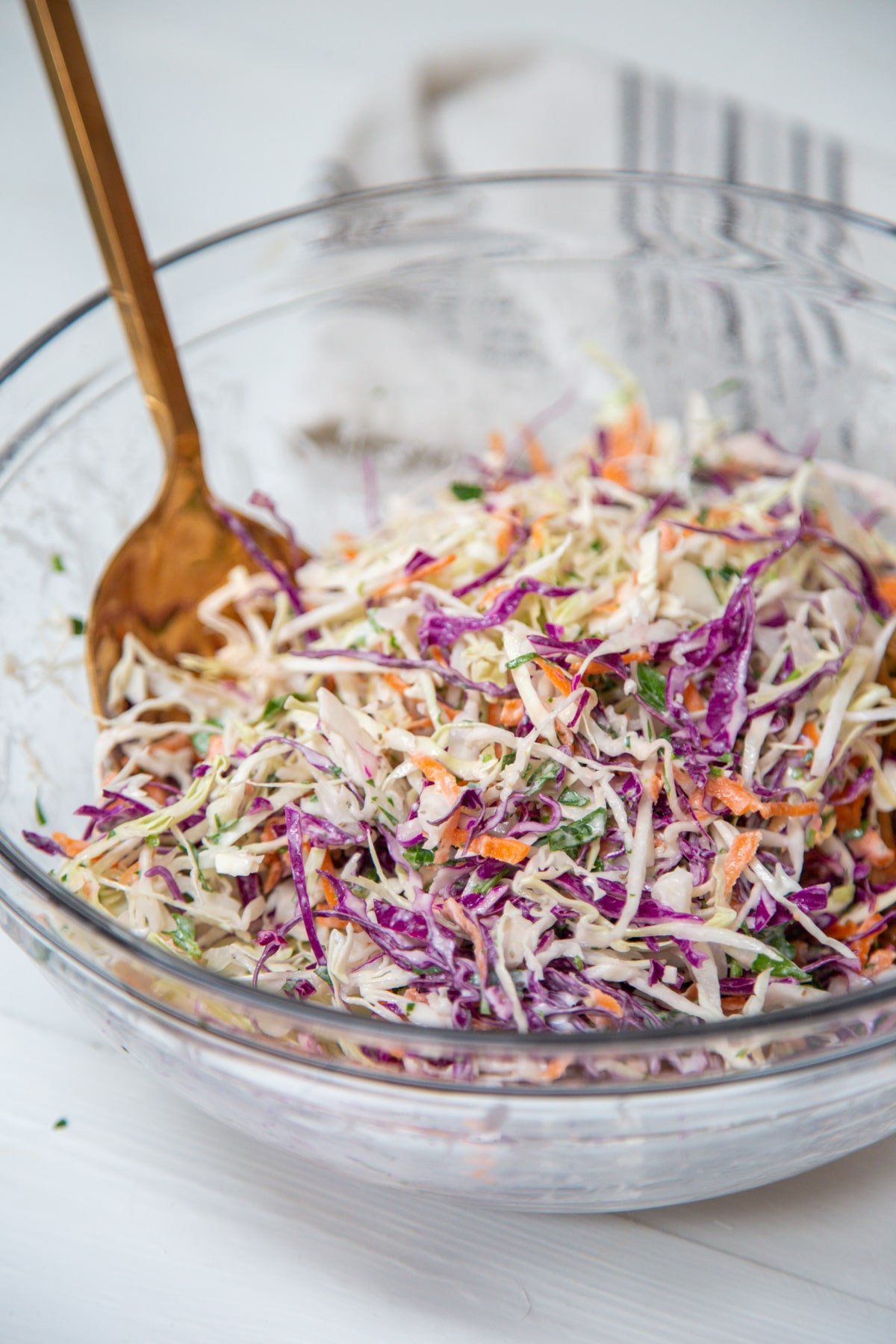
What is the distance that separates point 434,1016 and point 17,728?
66cm

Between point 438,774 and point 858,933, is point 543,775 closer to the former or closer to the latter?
point 438,774

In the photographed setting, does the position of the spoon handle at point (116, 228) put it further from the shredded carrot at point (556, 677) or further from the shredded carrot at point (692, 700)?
the shredded carrot at point (692, 700)

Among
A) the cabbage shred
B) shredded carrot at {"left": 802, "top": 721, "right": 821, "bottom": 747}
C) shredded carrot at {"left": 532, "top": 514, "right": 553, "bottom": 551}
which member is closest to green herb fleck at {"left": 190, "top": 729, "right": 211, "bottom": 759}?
the cabbage shred

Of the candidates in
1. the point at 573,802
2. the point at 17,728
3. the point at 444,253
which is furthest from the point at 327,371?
the point at 573,802

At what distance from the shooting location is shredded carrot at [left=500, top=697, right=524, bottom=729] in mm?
1217

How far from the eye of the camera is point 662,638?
49.7 inches

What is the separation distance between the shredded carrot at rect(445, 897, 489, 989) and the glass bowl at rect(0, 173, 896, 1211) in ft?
0.54

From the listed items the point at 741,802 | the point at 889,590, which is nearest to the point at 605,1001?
the point at 741,802

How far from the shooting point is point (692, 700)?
127cm

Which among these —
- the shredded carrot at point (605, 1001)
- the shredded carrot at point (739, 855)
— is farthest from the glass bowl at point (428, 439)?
the shredded carrot at point (739, 855)

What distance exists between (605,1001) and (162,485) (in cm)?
88

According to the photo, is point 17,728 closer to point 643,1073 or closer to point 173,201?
point 643,1073

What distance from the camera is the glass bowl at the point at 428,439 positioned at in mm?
930

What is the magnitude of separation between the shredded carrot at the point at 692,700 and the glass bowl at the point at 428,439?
1.33ft
